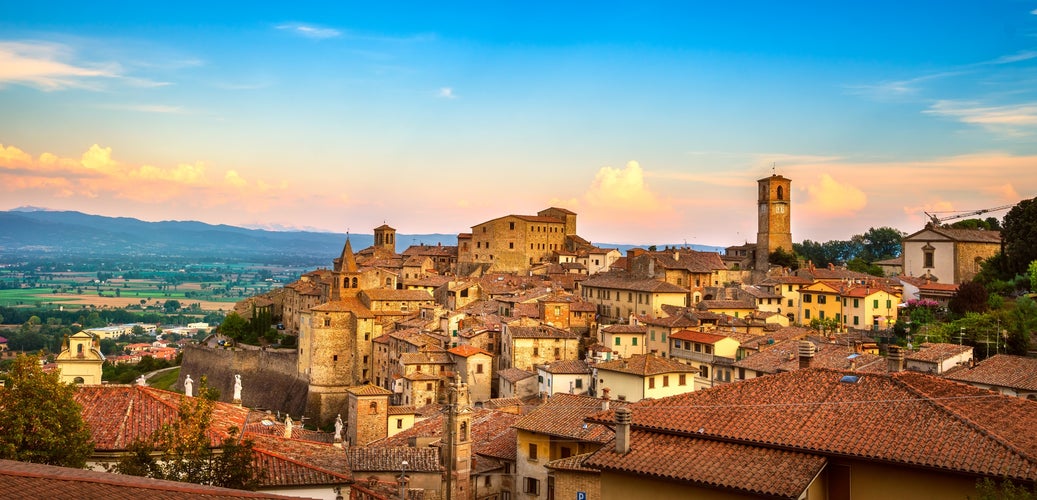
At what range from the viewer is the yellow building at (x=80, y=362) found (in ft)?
92.4

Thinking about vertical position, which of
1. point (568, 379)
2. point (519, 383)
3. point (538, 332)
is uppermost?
point (538, 332)

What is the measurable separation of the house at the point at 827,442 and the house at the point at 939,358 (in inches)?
792

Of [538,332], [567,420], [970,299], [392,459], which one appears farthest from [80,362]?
[970,299]

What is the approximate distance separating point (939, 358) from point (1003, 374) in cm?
338

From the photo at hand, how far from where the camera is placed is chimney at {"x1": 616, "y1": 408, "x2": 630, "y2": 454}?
46.3 ft

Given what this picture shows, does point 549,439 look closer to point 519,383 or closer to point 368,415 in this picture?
point 368,415

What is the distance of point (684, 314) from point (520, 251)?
134 ft

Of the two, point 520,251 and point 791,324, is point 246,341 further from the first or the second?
point 791,324

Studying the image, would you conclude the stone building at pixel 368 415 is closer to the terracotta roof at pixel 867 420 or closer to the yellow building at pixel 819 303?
the terracotta roof at pixel 867 420

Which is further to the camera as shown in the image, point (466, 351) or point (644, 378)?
point (466, 351)

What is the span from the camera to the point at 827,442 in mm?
13031

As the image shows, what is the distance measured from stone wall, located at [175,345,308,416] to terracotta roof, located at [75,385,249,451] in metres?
34.9

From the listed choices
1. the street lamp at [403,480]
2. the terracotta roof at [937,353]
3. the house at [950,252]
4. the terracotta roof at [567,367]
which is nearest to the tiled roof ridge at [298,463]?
the street lamp at [403,480]

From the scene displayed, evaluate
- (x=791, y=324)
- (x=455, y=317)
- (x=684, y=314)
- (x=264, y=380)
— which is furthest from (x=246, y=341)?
(x=791, y=324)
